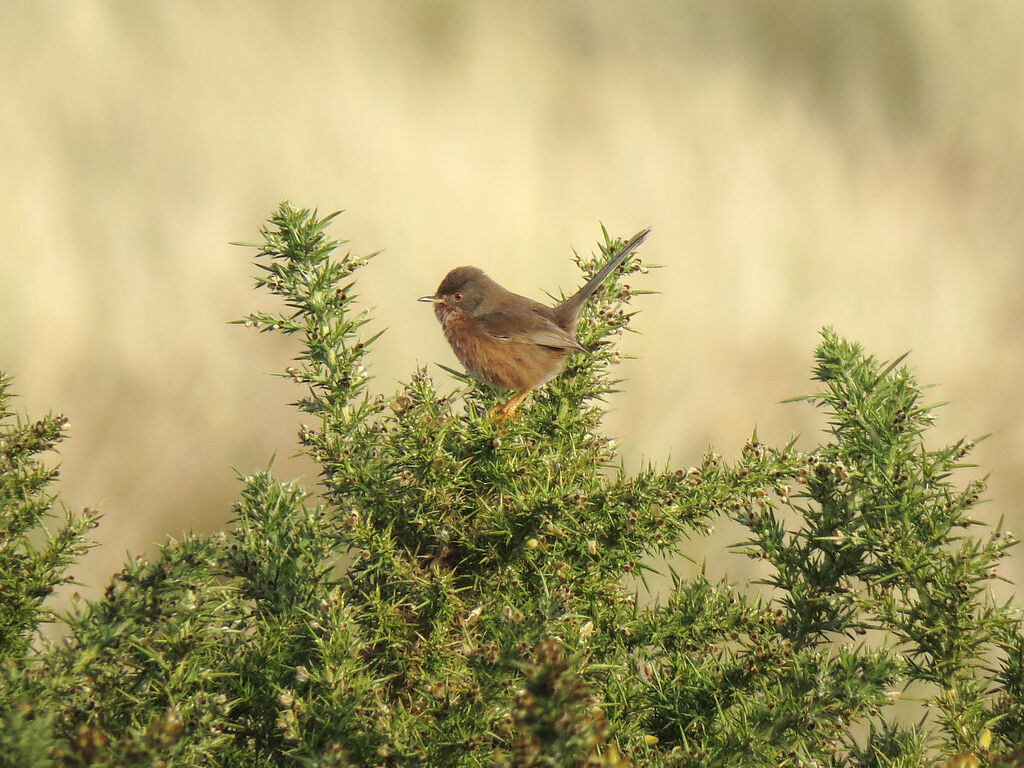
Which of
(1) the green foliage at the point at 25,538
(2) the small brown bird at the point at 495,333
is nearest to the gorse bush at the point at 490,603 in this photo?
(1) the green foliage at the point at 25,538

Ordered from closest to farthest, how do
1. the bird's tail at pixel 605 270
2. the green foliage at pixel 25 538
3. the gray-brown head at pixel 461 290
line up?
the green foliage at pixel 25 538, the bird's tail at pixel 605 270, the gray-brown head at pixel 461 290

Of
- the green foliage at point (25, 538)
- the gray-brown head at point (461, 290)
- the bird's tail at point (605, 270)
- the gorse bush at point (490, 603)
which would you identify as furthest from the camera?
the gray-brown head at point (461, 290)

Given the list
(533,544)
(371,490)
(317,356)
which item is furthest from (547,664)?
(317,356)

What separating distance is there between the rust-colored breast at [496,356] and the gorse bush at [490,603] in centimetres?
40

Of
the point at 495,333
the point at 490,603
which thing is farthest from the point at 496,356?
the point at 490,603

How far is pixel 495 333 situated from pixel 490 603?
713 millimetres

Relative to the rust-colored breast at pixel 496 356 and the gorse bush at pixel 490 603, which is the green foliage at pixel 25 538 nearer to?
the gorse bush at pixel 490 603

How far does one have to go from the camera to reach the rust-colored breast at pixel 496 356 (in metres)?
1.29

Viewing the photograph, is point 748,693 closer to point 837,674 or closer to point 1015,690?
point 837,674

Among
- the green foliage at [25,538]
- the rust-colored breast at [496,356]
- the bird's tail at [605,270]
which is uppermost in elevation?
the rust-colored breast at [496,356]

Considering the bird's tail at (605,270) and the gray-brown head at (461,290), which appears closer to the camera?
the bird's tail at (605,270)

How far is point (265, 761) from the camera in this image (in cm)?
60

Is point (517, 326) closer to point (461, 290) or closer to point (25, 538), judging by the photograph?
point (461, 290)

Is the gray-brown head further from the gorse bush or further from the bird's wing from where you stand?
the gorse bush
